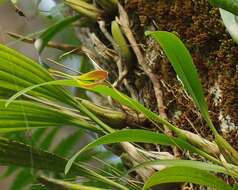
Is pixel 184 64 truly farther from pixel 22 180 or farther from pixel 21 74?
pixel 22 180

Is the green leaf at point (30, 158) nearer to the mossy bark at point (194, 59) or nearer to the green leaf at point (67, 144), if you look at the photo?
the mossy bark at point (194, 59)

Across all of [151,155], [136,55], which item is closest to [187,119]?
[151,155]

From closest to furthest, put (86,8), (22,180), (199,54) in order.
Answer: (199,54), (86,8), (22,180)

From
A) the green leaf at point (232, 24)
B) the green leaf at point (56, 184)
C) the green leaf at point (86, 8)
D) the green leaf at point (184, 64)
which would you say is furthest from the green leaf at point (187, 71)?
the green leaf at point (86, 8)

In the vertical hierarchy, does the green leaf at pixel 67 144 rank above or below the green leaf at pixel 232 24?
below

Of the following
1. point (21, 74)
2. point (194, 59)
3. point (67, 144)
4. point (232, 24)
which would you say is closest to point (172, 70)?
point (194, 59)

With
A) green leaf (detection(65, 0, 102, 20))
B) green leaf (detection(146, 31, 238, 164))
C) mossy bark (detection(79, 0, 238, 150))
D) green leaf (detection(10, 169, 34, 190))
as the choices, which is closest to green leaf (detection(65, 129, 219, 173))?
green leaf (detection(146, 31, 238, 164))

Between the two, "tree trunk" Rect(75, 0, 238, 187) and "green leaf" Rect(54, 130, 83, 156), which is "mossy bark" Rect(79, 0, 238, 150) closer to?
"tree trunk" Rect(75, 0, 238, 187)

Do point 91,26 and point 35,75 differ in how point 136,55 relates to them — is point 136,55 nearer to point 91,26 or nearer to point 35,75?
point 91,26
